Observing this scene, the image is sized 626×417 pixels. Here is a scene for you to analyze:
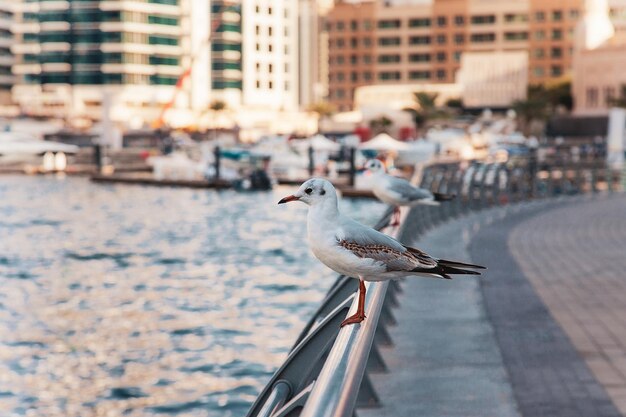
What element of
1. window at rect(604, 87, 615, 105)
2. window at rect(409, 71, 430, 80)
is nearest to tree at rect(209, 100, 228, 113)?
window at rect(409, 71, 430, 80)

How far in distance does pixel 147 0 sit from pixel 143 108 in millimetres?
15979

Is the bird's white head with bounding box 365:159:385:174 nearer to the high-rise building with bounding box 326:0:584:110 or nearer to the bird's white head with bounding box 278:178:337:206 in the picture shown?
the bird's white head with bounding box 278:178:337:206

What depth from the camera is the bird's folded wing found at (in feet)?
20.7

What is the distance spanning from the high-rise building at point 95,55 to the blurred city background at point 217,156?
30cm

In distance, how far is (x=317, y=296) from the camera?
28328 mm

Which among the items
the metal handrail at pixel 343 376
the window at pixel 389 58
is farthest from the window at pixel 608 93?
the metal handrail at pixel 343 376

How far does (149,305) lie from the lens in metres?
27.1

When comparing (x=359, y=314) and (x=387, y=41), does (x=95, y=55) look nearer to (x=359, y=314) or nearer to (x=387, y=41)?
(x=387, y=41)

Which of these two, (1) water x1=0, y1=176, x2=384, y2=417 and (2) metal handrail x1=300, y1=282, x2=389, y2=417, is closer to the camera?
(2) metal handrail x1=300, y1=282, x2=389, y2=417

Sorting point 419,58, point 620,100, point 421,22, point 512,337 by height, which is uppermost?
point 421,22

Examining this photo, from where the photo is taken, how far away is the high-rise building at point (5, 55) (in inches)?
6836

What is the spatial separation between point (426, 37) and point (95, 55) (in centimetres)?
5073

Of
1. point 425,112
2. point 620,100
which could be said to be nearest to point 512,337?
point 620,100

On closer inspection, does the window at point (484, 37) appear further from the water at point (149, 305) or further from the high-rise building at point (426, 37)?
the water at point (149, 305)
